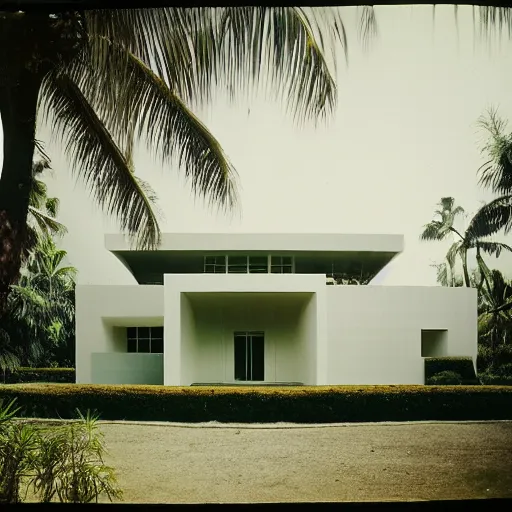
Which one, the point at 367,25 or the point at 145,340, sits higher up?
the point at 367,25

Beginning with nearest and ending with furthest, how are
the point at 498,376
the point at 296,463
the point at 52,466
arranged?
the point at 52,466 → the point at 296,463 → the point at 498,376

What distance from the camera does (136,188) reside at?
4707 millimetres

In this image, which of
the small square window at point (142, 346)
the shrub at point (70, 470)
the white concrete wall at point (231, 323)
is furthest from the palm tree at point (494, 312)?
the shrub at point (70, 470)

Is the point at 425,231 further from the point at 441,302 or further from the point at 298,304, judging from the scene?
the point at 298,304

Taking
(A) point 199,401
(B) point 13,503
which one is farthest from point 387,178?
(B) point 13,503

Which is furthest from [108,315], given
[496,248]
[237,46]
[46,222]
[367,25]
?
[496,248]

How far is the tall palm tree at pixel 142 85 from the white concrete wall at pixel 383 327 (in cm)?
112

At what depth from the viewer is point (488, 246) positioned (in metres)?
4.76

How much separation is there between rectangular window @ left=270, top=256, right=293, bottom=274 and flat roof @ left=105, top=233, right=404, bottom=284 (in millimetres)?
37

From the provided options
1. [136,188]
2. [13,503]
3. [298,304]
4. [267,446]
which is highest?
[136,188]

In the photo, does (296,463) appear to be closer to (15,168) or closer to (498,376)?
(498,376)

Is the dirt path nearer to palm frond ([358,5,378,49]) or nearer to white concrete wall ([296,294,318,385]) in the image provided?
white concrete wall ([296,294,318,385])

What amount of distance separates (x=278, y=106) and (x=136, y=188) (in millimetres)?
1157

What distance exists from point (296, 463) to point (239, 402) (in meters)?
0.57
